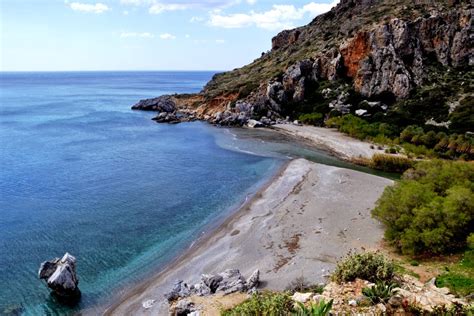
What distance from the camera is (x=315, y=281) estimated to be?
23.8m

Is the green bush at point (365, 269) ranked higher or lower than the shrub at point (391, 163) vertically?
higher

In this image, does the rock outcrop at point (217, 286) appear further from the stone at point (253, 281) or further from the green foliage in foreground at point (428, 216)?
the green foliage in foreground at point (428, 216)

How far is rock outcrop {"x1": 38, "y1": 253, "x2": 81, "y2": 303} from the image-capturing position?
23875 mm

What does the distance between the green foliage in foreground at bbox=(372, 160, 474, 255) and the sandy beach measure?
2.45 meters

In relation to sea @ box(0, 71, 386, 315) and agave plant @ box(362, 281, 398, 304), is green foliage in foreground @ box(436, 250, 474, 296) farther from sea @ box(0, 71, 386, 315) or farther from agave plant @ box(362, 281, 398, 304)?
sea @ box(0, 71, 386, 315)

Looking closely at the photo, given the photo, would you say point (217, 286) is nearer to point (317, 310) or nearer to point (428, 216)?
point (317, 310)

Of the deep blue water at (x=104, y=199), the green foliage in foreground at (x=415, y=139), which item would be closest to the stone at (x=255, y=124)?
the deep blue water at (x=104, y=199)

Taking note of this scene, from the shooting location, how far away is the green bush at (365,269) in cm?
2006

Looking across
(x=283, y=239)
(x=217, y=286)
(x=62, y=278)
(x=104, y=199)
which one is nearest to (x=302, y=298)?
(x=217, y=286)

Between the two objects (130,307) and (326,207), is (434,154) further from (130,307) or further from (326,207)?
(130,307)

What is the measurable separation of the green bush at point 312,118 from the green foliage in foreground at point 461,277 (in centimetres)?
6100

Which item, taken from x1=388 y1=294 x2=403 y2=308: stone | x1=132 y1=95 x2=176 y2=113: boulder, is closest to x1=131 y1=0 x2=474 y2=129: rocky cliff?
x1=132 y1=95 x2=176 y2=113: boulder

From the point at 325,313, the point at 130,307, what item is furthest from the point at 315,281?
the point at 130,307

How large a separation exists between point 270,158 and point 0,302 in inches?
1659
